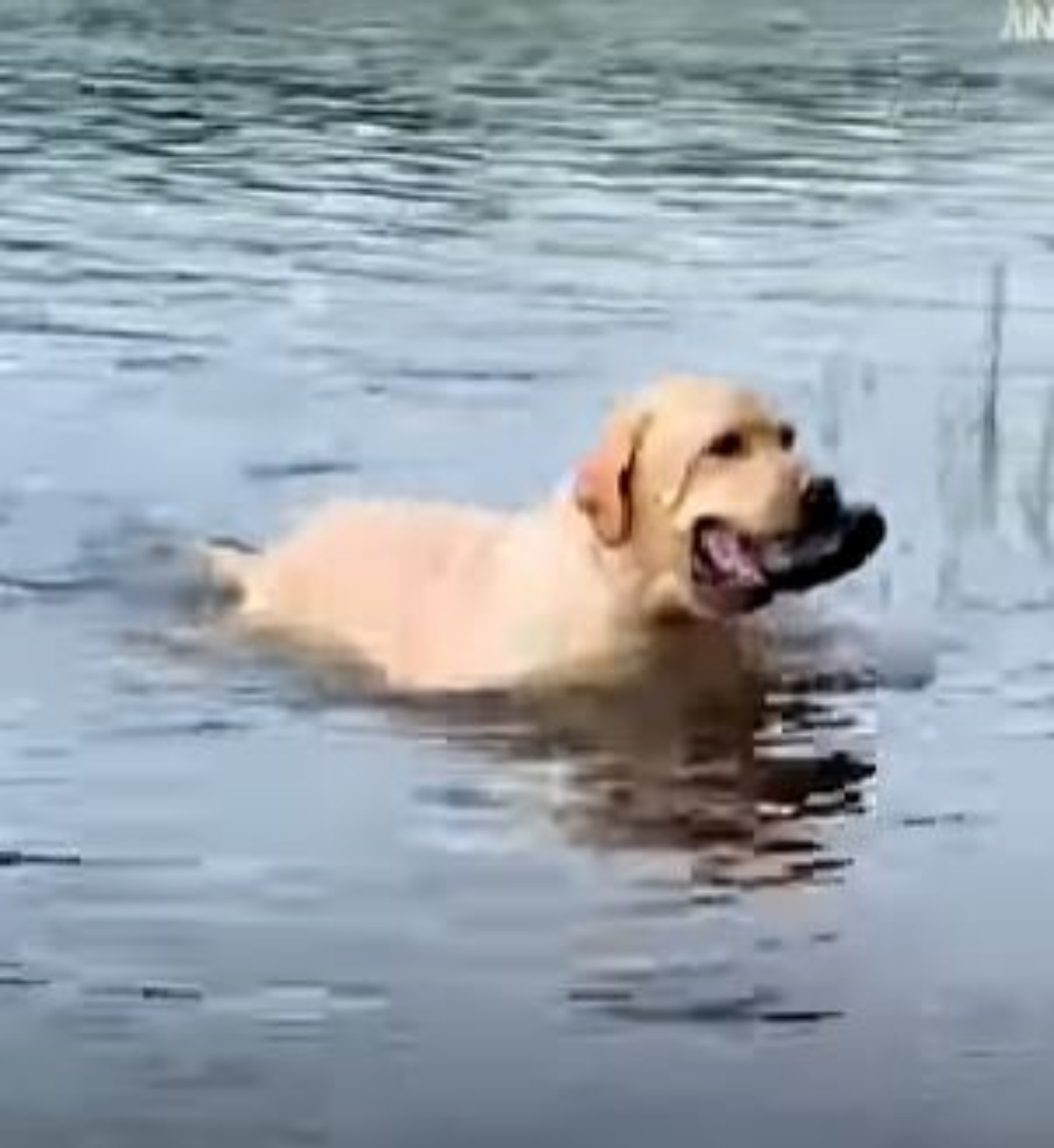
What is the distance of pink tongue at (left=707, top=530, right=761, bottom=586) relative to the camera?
5691mm

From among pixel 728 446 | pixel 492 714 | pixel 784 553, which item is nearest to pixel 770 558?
pixel 784 553

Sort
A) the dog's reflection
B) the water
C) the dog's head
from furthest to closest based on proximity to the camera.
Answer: the dog's head < the dog's reflection < the water

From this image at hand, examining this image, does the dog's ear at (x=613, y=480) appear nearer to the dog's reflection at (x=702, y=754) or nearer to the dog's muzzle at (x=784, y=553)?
the dog's muzzle at (x=784, y=553)

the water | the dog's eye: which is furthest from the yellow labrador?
the water

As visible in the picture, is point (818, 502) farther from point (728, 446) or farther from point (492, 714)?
point (492, 714)

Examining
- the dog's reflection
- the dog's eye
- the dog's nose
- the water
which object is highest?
the dog's eye

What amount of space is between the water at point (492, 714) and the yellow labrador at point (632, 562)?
195mm

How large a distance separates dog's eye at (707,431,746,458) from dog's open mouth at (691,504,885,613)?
0.10 m

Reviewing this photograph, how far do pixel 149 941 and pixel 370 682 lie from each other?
1401 mm

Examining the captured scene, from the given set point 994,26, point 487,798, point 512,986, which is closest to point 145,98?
point 994,26

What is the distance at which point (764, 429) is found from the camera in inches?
223

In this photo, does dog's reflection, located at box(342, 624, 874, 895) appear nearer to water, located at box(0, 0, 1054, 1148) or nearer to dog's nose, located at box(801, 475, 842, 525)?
water, located at box(0, 0, 1054, 1148)

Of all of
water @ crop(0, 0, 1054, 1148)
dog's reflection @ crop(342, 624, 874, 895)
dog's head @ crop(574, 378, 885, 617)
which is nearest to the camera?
water @ crop(0, 0, 1054, 1148)

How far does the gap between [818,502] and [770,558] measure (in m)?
0.11
